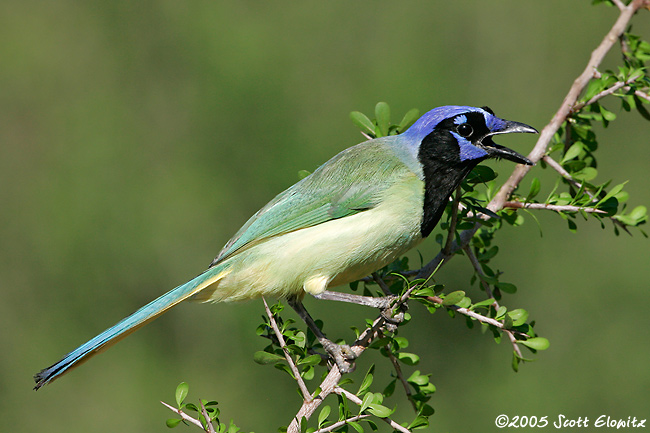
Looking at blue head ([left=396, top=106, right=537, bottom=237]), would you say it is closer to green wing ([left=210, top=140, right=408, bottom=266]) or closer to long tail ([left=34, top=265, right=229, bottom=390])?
green wing ([left=210, top=140, right=408, bottom=266])

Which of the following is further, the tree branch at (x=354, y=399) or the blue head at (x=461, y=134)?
the blue head at (x=461, y=134)

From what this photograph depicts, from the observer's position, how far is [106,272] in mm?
8188

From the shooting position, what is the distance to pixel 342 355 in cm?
328

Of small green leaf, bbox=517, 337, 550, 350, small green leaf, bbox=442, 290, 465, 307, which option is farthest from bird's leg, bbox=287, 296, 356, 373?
small green leaf, bbox=517, 337, 550, 350

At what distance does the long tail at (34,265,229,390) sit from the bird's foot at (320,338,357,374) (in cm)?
73

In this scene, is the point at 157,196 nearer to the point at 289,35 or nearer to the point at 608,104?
the point at 289,35

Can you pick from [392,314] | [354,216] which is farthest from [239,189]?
[392,314]

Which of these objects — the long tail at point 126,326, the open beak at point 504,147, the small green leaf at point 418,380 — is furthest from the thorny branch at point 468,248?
the long tail at point 126,326

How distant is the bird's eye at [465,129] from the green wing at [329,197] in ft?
1.13

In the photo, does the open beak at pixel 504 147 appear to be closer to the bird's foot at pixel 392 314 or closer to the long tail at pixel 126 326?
the bird's foot at pixel 392 314

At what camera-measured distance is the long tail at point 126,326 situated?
308 centimetres

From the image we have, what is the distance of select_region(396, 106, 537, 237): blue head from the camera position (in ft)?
11.5

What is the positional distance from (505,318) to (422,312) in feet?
15.2

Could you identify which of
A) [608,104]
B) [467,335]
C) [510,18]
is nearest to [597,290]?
[467,335]
